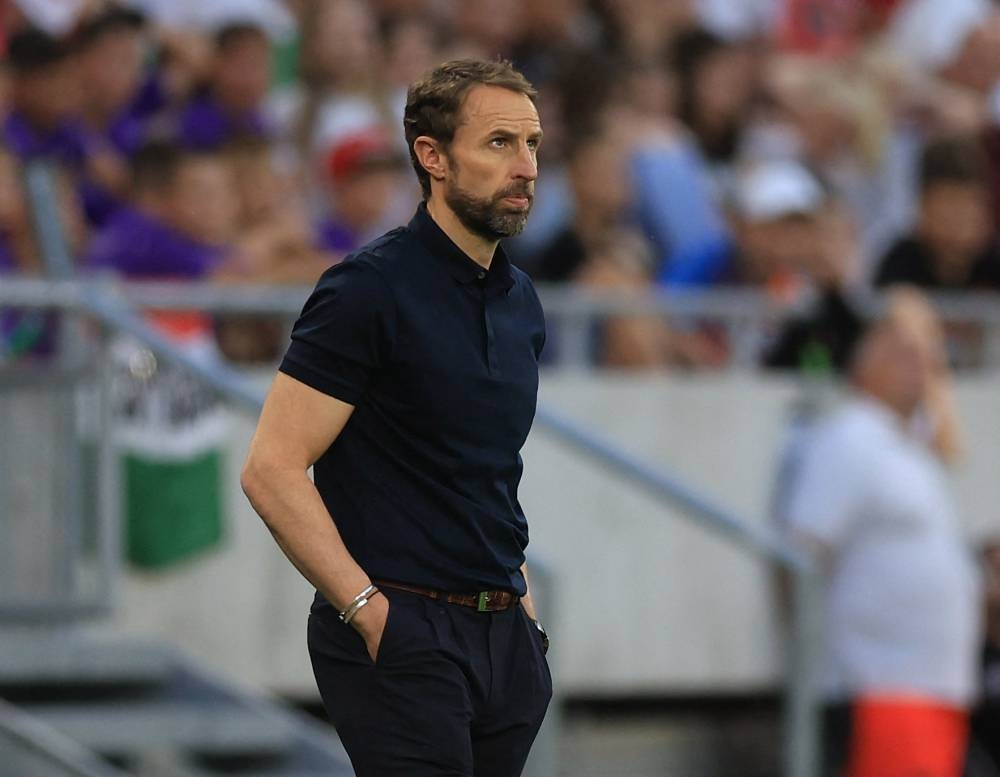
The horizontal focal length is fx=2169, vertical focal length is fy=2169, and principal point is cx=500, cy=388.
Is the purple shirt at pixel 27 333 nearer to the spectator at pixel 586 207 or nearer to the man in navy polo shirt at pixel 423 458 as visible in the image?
the spectator at pixel 586 207

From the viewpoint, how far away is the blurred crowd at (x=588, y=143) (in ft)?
27.0

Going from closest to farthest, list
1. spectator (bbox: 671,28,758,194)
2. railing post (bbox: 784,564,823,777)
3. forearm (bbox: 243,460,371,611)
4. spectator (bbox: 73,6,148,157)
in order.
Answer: forearm (bbox: 243,460,371,611) → railing post (bbox: 784,564,823,777) → spectator (bbox: 73,6,148,157) → spectator (bbox: 671,28,758,194)

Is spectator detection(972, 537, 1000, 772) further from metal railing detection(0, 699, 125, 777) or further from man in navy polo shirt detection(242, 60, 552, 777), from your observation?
man in navy polo shirt detection(242, 60, 552, 777)

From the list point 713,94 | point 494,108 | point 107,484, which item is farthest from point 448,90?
point 713,94

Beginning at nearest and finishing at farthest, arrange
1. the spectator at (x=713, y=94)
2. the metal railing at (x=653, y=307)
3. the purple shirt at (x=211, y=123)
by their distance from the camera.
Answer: the metal railing at (x=653, y=307), the purple shirt at (x=211, y=123), the spectator at (x=713, y=94)

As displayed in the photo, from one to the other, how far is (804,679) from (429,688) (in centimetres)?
411

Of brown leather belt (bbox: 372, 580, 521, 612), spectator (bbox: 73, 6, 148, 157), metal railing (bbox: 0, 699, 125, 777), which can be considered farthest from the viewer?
spectator (bbox: 73, 6, 148, 157)

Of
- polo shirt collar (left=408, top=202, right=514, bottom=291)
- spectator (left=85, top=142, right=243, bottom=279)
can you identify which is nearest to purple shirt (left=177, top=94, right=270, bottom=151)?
spectator (left=85, top=142, right=243, bottom=279)

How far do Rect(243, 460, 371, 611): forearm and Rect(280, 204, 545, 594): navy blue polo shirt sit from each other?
10 centimetres

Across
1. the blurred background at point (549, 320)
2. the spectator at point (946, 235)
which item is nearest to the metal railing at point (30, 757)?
the blurred background at point (549, 320)

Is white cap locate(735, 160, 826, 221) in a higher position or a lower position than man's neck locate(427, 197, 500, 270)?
higher

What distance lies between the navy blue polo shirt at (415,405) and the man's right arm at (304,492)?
0.04 m

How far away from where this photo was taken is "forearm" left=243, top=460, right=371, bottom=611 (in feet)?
12.8

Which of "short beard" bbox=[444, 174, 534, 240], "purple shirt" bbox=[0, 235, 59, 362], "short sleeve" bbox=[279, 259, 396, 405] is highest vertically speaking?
"short beard" bbox=[444, 174, 534, 240]
